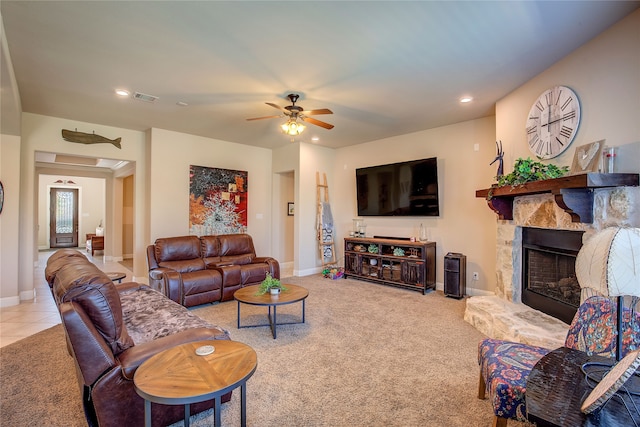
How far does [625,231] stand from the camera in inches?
49.3

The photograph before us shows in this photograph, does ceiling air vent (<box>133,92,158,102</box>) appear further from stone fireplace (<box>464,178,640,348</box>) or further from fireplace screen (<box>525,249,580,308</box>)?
fireplace screen (<box>525,249,580,308</box>)

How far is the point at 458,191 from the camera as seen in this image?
4.94 m

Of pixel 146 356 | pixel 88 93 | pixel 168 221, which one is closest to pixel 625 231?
pixel 146 356

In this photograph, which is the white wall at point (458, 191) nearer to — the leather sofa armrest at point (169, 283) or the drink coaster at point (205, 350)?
the leather sofa armrest at point (169, 283)

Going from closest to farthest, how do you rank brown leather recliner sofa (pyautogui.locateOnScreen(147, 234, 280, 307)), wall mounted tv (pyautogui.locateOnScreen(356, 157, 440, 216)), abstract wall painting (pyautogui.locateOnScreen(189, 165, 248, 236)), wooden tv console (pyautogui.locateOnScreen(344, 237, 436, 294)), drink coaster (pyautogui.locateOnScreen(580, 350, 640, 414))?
drink coaster (pyautogui.locateOnScreen(580, 350, 640, 414)), brown leather recliner sofa (pyautogui.locateOnScreen(147, 234, 280, 307)), wooden tv console (pyautogui.locateOnScreen(344, 237, 436, 294)), wall mounted tv (pyautogui.locateOnScreen(356, 157, 440, 216)), abstract wall painting (pyautogui.locateOnScreen(189, 165, 248, 236))

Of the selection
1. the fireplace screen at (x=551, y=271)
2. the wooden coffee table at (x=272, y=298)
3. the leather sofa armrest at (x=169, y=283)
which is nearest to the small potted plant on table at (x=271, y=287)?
the wooden coffee table at (x=272, y=298)

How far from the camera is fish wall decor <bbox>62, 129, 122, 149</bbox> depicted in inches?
183

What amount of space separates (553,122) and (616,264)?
229cm

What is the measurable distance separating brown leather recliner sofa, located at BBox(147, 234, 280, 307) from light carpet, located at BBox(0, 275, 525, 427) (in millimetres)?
403

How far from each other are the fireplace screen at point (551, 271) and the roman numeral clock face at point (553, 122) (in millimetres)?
825

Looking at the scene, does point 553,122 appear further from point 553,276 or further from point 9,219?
point 9,219

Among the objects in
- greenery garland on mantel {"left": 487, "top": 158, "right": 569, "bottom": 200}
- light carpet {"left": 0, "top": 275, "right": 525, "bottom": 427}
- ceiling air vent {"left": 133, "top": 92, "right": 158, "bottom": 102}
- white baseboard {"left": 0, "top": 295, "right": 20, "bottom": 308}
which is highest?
ceiling air vent {"left": 133, "top": 92, "right": 158, "bottom": 102}

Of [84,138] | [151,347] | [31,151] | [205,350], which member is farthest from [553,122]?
[31,151]

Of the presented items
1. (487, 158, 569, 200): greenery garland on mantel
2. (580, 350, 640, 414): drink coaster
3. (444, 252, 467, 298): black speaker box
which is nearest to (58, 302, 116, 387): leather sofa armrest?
(580, 350, 640, 414): drink coaster
